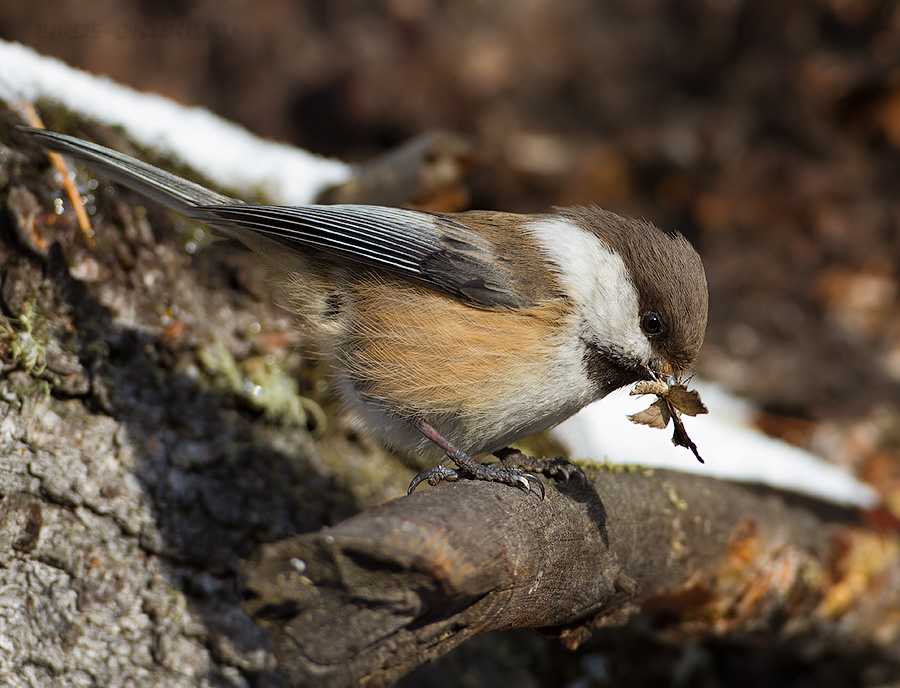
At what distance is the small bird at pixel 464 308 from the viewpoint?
2365 mm

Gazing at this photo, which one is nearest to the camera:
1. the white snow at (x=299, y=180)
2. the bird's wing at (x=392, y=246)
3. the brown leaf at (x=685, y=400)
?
the brown leaf at (x=685, y=400)

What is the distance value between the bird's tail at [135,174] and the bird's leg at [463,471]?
1.05 meters

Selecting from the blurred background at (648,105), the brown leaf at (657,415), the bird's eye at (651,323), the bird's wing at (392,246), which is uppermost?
the blurred background at (648,105)

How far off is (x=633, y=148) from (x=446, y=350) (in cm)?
468

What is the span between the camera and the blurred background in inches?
222

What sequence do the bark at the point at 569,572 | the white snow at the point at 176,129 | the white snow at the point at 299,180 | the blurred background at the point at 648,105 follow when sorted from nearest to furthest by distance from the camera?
the bark at the point at 569,572, the white snow at the point at 176,129, the white snow at the point at 299,180, the blurred background at the point at 648,105

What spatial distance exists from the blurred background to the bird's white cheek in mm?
3073

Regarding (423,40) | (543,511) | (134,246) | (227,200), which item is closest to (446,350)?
(543,511)

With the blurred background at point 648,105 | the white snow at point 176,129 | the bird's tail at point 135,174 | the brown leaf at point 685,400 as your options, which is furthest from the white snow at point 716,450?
the bird's tail at point 135,174

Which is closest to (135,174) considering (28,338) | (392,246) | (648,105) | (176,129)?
(28,338)

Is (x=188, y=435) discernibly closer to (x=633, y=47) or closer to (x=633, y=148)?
(x=633, y=148)

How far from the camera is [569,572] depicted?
7.07 ft

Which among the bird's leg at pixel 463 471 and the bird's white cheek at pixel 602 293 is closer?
the bird's leg at pixel 463 471

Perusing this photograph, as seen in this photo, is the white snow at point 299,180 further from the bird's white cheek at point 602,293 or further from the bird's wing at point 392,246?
the bird's wing at point 392,246
